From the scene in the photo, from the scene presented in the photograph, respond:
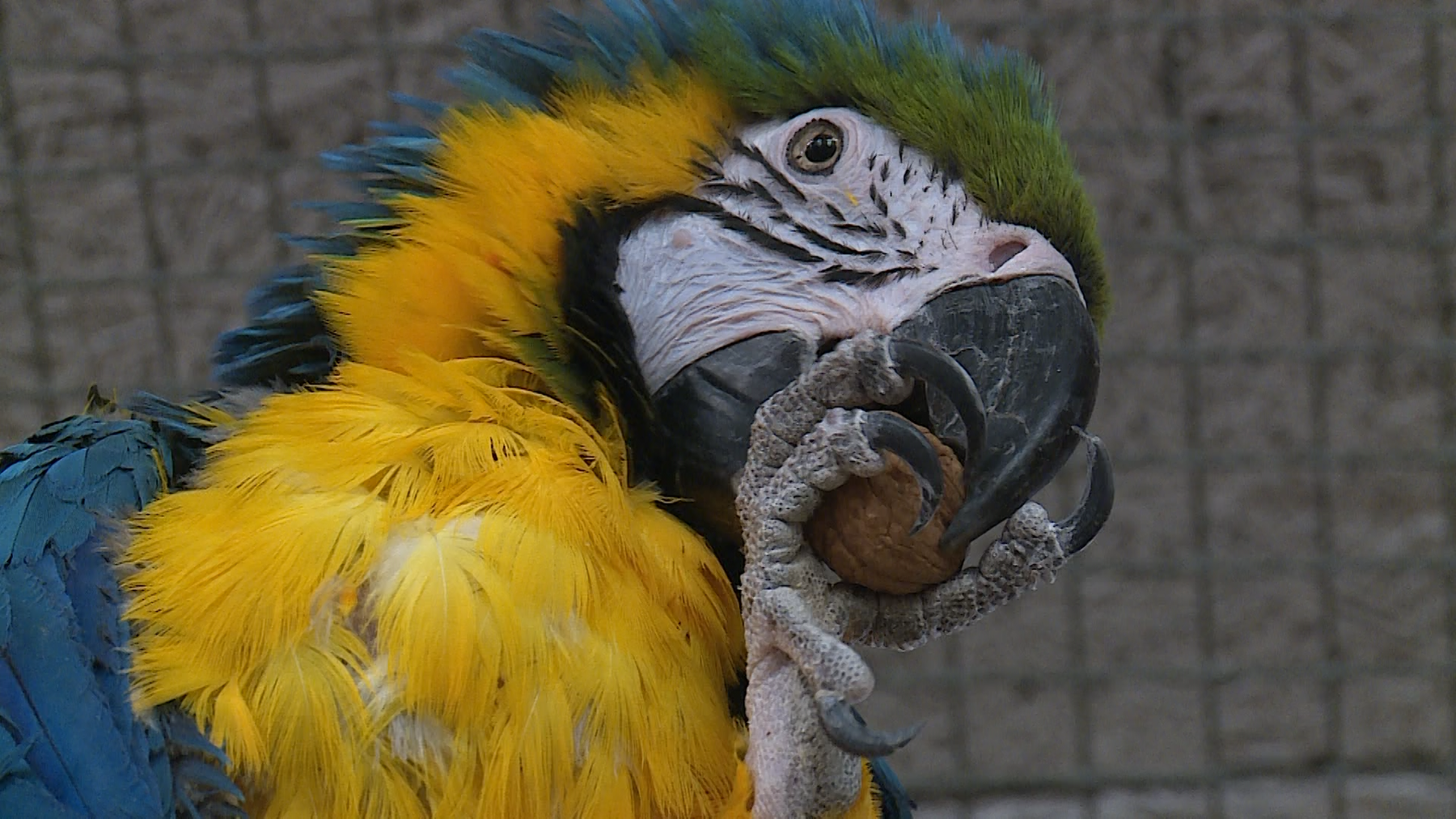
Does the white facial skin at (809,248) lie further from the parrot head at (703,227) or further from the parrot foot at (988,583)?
the parrot foot at (988,583)

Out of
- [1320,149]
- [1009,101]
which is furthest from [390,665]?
[1320,149]

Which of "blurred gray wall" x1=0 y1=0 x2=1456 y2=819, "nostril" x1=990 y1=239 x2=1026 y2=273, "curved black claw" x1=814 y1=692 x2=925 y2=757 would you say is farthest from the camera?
"blurred gray wall" x1=0 y1=0 x2=1456 y2=819

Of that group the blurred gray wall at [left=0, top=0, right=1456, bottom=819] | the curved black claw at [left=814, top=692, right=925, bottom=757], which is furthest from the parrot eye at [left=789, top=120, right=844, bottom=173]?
→ the blurred gray wall at [left=0, top=0, right=1456, bottom=819]

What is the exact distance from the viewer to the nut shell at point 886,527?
0.74 m

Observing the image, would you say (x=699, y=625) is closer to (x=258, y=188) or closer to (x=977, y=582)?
(x=977, y=582)

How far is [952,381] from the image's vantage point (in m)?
0.73

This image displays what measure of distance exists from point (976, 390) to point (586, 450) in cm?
24

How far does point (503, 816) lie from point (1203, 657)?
5.58ft

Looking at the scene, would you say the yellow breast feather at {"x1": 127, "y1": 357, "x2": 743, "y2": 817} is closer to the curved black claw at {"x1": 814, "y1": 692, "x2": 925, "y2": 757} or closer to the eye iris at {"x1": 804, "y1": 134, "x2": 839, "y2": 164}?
the curved black claw at {"x1": 814, "y1": 692, "x2": 925, "y2": 757}

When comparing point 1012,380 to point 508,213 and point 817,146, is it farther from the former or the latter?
point 508,213

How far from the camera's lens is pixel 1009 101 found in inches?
34.4

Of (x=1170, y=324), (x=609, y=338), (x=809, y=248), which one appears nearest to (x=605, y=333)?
(x=609, y=338)

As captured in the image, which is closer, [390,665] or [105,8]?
[390,665]

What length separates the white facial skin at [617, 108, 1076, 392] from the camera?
2.64 feet
